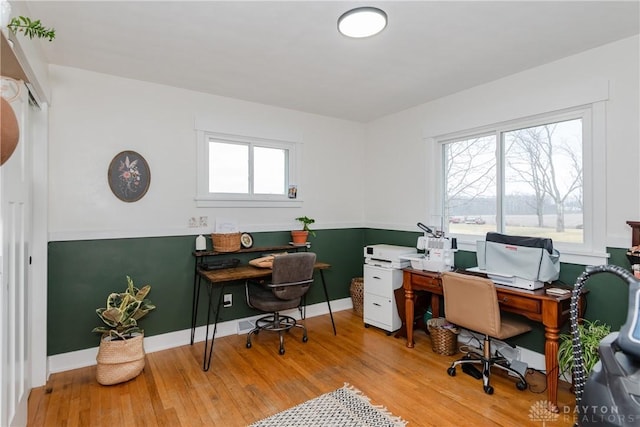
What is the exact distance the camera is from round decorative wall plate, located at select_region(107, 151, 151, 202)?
3016 mm

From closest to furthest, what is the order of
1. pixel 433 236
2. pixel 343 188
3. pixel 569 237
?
pixel 569 237 < pixel 433 236 < pixel 343 188

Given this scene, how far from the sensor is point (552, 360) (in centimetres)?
228

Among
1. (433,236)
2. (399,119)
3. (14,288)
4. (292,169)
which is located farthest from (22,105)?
(399,119)

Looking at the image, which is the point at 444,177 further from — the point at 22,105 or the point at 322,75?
the point at 22,105

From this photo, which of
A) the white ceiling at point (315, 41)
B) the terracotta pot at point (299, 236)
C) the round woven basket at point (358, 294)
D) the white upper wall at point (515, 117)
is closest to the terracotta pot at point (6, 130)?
the white ceiling at point (315, 41)

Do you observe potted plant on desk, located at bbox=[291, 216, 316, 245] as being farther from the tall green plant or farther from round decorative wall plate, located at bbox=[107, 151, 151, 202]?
the tall green plant

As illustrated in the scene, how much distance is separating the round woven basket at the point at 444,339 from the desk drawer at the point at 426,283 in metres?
0.36

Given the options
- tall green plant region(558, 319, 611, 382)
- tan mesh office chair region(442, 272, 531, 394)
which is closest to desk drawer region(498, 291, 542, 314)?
tan mesh office chair region(442, 272, 531, 394)

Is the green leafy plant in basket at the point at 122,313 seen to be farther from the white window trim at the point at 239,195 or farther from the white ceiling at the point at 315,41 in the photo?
the white ceiling at the point at 315,41

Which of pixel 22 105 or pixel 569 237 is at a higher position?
pixel 22 105

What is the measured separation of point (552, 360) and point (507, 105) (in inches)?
84.4

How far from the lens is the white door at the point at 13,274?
5.11ft

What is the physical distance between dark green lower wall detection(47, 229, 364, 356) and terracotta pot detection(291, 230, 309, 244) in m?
0.26

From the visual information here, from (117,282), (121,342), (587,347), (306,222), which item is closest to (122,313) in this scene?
(121,342)
